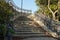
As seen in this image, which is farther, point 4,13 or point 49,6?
point 49,6

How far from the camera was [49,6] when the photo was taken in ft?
109

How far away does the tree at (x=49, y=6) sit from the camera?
3294cm

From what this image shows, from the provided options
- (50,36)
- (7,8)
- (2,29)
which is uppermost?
(7,8)

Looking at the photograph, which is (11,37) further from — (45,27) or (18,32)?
(45,27)

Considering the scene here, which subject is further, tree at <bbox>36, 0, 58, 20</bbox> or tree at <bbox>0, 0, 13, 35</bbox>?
tree at <bbox>36, 0, 58, 20</bbox>

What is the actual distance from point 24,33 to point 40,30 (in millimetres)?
1745

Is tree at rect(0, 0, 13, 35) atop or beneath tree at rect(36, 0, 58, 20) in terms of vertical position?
atop

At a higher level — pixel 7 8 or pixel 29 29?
pixel 7 8

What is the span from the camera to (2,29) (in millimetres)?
12375

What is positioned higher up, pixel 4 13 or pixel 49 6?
pixel 4 13

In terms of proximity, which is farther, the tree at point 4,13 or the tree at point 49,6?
the tree at point 49,6

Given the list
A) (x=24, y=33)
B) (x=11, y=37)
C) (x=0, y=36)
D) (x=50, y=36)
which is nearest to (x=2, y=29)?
(x=0, y=36)

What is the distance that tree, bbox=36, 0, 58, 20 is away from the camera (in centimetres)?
3294

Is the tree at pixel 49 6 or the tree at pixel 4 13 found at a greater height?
the tree at pixel 4 13
